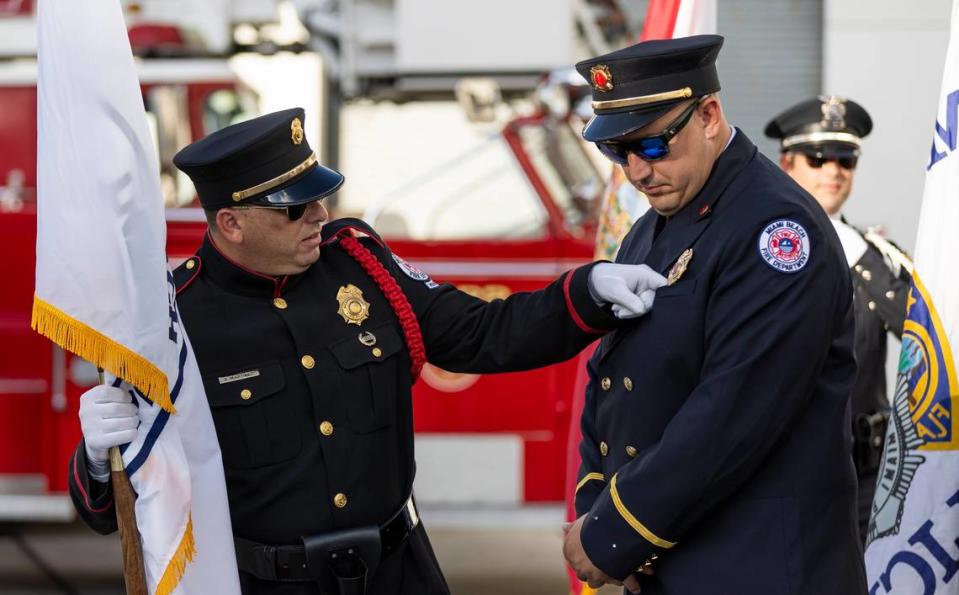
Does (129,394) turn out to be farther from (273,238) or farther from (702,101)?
(702,101)

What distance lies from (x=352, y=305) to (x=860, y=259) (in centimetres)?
159

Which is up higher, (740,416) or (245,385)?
(740,416)

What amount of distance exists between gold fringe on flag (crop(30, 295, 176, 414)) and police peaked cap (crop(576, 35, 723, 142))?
2.93ft

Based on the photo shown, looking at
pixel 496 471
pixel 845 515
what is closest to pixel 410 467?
pixel 845 515

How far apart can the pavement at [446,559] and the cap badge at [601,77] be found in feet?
10.5

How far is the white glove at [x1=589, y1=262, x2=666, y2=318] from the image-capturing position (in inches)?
92.7

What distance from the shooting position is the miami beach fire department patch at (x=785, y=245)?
2.15m

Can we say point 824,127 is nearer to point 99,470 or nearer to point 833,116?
point 833,116

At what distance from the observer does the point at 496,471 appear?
17.7 feet

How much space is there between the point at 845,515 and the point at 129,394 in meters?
1.29

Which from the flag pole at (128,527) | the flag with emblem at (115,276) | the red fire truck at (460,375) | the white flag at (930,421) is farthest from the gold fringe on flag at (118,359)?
the red fire truck at (460,375)

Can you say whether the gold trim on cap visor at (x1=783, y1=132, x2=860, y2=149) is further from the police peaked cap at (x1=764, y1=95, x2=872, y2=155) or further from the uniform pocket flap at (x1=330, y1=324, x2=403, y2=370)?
the uniform pocket flap at (x1=330, y1=324, x2=403, y2=370)

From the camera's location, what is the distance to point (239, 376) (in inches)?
103

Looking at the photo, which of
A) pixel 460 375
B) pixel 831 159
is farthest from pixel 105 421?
A: pixel 460 375
